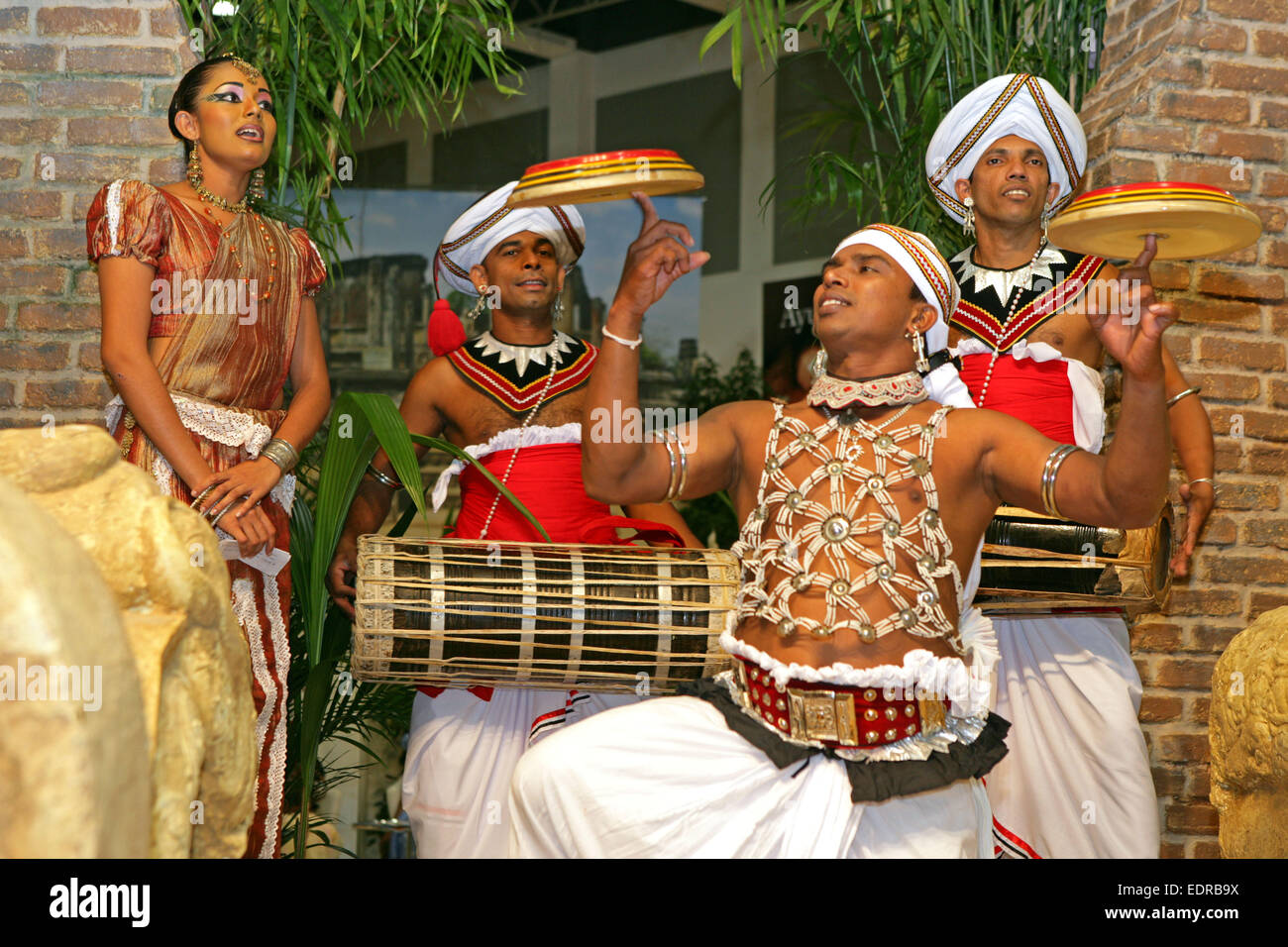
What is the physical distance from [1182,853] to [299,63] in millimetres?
3536

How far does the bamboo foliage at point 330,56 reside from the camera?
4.00 m

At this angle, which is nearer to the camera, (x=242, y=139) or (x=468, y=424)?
(x=242, y=139)

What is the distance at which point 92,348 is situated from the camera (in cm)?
375

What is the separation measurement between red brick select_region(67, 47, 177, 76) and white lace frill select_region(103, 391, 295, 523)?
1.19m

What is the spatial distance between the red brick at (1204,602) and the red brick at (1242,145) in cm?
130

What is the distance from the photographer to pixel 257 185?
11.6 ft

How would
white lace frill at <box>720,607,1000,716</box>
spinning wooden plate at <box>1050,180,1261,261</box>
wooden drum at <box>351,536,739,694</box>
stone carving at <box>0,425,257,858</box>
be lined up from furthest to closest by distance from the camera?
wooden drum at <box>351,536,739,694</box>, spinning wooden plate at <box>1050,180,1261,261</box>, white lace frill at <box>720,607,1000,716</box>, stone carving at <box>0,425,257,858</box>

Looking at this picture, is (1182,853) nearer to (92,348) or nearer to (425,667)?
(425,667)

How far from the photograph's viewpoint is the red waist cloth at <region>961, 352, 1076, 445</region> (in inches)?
127

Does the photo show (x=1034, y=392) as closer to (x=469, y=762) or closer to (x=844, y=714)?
(x=844, y=714)

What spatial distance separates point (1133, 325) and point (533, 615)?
1.36 metres

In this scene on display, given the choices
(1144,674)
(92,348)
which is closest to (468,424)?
(92,348)

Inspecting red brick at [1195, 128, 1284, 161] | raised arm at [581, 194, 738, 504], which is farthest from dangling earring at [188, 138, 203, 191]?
red brick at [1195, 128, 1284, 161]

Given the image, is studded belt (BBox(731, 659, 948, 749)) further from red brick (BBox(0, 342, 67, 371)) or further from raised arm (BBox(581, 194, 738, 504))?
red brick (BBox(0, 342, 67, 371))
